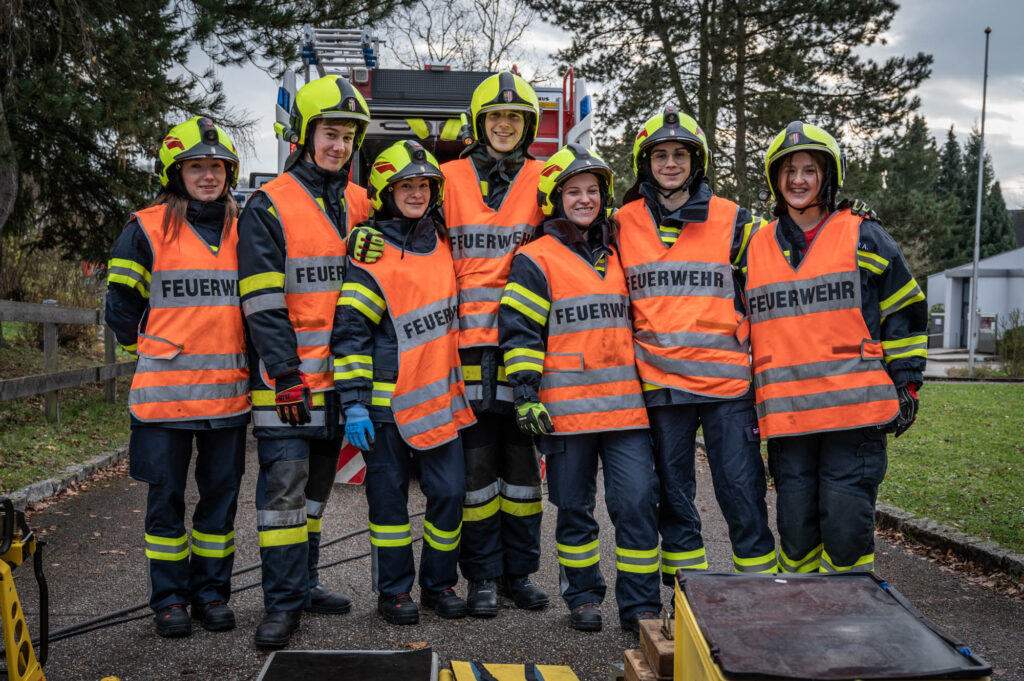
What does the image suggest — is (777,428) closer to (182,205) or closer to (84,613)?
(182,205)

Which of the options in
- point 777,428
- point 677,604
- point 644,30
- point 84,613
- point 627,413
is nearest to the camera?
point 677,604

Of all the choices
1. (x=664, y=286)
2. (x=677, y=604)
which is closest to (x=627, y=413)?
(x=664, y=286)

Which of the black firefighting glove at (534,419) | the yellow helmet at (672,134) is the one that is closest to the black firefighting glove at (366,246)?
the black firefighting glove at (534,419)

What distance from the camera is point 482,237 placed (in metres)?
4.06

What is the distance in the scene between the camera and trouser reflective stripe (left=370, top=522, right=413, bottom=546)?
3.83 meters

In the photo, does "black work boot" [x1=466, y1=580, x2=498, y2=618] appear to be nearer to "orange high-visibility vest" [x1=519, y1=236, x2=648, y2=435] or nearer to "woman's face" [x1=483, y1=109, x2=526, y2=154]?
"orange high-visibility vest" [x1=519, y1=236, x2=648, y2=435]

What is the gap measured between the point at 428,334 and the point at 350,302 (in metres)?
0.38

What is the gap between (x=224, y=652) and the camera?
3.49m

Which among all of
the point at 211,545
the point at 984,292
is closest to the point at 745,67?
the point at 211,545

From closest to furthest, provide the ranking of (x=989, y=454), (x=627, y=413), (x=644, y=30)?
(x=627, y=413), (x=989, y=454), (x=644, y=30)

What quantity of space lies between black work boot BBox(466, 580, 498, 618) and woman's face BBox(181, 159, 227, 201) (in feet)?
7.18

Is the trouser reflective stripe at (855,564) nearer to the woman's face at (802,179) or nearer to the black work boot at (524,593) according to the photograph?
the black work boot at (524,593)

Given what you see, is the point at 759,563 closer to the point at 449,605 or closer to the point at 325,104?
the point at 449,605

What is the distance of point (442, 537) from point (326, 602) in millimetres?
649
